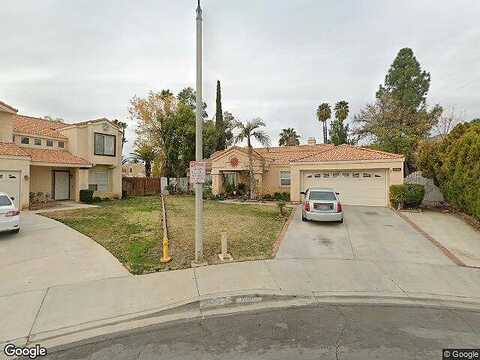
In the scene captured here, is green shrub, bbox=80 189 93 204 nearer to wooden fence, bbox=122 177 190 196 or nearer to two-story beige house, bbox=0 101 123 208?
two-story beige house, bbox=0 101 123 208

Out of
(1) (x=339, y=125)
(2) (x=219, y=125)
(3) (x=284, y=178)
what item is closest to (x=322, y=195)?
(3) (x=284, y=178)

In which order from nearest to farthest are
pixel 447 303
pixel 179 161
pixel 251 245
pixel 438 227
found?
pixel 447 303
pixel 251 245
pixel 438 227
pixel 179 161

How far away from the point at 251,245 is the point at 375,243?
4.47 metres

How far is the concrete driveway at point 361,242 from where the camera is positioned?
28.6 feet

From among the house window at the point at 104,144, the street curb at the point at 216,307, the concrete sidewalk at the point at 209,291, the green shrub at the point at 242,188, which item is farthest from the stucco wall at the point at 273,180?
the street curb at the point at 216,307

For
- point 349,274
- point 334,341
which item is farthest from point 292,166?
point 334,341

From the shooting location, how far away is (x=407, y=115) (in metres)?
29.3

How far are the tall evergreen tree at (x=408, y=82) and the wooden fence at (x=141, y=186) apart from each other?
2674 centimetres

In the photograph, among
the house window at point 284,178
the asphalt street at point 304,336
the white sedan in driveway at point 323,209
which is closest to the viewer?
the asphalt street at point 304,336

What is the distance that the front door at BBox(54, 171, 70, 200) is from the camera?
2120 cm

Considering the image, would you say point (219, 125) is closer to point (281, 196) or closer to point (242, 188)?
point (242, 188)

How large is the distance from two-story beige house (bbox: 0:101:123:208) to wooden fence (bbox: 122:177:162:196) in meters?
3.11

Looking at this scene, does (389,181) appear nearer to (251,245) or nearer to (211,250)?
(251,245)

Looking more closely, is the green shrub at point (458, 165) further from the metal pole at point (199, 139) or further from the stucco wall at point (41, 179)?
the stucco wall at point (41, 179)
